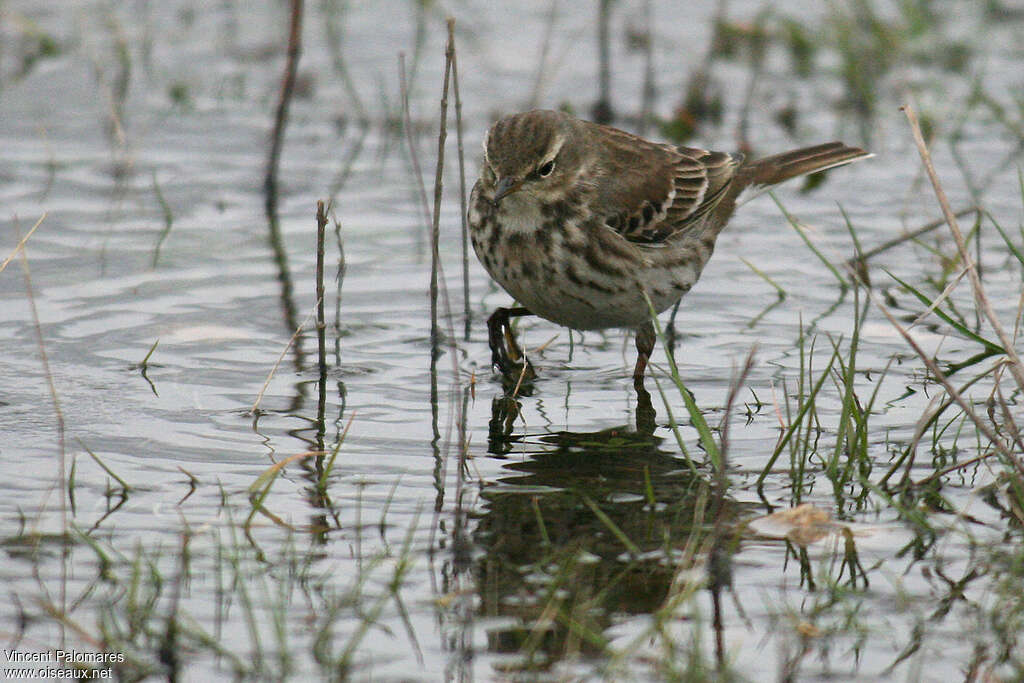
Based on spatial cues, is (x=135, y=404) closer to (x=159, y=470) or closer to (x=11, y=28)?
(x=159, y=470)

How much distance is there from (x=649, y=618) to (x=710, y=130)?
23.9ft

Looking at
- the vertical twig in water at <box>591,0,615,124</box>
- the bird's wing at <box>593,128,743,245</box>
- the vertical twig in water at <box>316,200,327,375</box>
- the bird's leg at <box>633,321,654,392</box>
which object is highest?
the vertical twig in water at <box>591,0,615,124</box>

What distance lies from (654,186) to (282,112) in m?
3.04

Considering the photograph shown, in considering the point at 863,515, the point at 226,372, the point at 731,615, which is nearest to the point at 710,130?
the point at 226,372

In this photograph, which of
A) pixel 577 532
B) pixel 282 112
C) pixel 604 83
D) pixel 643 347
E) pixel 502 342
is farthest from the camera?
pixel 604 83

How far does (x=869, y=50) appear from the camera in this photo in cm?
1198

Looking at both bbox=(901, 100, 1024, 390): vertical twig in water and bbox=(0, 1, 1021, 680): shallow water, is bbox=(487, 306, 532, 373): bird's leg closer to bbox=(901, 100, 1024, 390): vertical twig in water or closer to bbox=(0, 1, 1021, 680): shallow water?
bbox=(0, 1, 1021, 680): shallow water

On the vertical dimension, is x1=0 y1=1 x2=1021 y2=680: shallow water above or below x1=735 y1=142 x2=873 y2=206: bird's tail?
below

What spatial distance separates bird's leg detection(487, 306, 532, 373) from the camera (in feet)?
22.9

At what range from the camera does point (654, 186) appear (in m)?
7.55

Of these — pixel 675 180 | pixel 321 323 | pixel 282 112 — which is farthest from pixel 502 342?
pixel 282 112

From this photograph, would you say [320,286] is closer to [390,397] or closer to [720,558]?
[390,397]

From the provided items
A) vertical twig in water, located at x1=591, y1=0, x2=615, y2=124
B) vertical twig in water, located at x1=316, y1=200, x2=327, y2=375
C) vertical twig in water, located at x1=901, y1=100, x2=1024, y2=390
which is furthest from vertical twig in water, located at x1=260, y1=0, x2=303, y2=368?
vertical twig in water, located at x1=901, y1=100, x2=1024, y2=390

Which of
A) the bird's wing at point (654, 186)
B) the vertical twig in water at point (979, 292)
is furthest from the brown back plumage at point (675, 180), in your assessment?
the vertical twig in water at point (979, 292)
